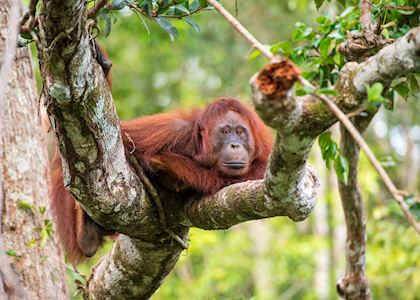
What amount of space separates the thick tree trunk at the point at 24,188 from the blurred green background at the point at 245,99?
6.49 meters

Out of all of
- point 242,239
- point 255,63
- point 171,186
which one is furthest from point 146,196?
point 242,239

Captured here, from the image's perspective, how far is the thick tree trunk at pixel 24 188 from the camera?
4832 millimetres

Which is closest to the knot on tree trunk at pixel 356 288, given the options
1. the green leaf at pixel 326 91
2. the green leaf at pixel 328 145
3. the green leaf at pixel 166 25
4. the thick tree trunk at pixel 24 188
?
the thick tree trunk at pixel 24 188

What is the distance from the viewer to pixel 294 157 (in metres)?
2.95

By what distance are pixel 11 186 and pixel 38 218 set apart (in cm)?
29

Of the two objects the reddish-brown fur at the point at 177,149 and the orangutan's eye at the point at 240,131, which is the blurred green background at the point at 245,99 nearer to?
the reddish-brown fur at the point at 177,149

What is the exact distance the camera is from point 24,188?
4.93m

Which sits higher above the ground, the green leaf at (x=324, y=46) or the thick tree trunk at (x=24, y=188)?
the green leaf at (x=324, y=46)

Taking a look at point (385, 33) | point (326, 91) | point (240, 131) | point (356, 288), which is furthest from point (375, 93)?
point (356, 288)

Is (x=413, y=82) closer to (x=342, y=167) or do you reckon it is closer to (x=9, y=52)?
(x=342, y=167)

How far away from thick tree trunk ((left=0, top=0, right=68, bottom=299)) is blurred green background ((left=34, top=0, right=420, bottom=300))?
21.3 feet

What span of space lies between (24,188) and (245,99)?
25.6ft

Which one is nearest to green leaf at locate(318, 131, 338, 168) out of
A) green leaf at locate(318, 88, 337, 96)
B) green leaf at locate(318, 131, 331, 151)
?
green leaf at locate(318, 131, 331, 151)

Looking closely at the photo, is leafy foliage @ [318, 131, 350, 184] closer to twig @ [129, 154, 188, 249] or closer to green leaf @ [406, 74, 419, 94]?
green leaf @ [406, 74, 419, 94]
